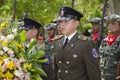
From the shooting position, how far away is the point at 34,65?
4.74m

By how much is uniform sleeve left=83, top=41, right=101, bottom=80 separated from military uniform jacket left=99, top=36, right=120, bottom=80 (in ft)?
4.07

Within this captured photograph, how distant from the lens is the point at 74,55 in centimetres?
474

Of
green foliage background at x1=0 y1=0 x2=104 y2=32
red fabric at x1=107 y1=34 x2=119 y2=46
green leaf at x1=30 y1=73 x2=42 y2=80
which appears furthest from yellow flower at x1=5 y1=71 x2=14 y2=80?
green foliage background at x1=0 y1=0 x2=104 y2=32

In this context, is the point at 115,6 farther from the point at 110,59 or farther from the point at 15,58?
the point at 15,58

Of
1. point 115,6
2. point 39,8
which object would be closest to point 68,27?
point 115,6

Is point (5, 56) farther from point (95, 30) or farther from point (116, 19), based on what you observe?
point (95, 30)

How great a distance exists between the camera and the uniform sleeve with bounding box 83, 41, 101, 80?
464 cm

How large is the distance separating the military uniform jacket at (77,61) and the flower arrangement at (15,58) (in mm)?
272

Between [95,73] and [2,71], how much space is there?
1074 mm

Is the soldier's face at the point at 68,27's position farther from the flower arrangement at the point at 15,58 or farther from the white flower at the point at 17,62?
the white flower at the point at 17,62

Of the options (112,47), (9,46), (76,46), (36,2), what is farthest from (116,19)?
(36,2)

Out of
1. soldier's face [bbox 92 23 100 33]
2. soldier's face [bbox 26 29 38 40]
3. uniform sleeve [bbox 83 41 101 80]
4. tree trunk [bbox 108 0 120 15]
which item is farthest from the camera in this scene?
tree trunk [bbox 108 0 120 15]

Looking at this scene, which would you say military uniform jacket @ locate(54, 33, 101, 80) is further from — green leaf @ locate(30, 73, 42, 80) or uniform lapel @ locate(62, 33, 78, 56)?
green leaf @ locate(30, 73, 42, 80)

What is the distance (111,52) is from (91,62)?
1.37 metres
